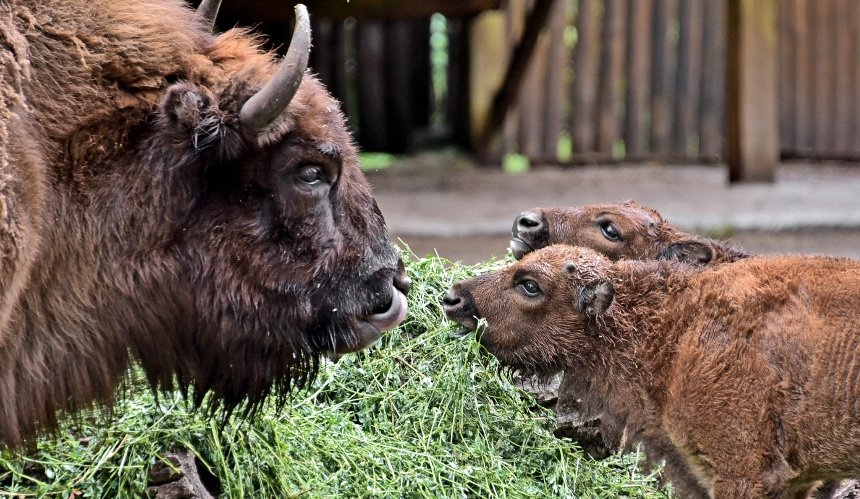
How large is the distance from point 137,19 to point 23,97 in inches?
17.1

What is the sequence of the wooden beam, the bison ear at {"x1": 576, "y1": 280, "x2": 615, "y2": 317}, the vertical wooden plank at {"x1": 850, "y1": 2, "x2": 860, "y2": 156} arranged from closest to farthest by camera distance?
the bison ear at {"x1": 576, "y1": 280, "x2": 615, "y2": 317} → the wooden beam → the vertical wooden plank at {"x1": 850, "y1": 2, "x2": 860, "y2": 156}

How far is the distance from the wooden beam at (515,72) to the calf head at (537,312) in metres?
6.11

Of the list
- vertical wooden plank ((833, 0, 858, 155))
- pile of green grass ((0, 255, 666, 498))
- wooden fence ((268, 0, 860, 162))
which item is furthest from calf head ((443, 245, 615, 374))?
vertical wooden plank ((833, 0, 858, 155))

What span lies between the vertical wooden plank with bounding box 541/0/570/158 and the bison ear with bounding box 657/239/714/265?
6.47m

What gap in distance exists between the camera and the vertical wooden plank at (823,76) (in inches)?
475

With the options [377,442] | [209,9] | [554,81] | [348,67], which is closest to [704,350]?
[377,442]

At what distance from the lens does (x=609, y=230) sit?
18.2ft

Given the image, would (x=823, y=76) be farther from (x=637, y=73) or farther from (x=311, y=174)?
(x=311, y=174)

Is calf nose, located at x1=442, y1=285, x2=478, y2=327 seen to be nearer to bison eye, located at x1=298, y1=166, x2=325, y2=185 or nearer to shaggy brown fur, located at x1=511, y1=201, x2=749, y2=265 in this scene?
shaggy brown fur, located at x1=511, y1=201, x2=749, y2=265

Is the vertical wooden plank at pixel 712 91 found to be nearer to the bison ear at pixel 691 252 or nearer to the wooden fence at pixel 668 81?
the wooden fence at pixel 668 81

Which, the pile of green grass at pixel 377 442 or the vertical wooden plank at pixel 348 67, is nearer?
the pile of green grass at pixel 377 442

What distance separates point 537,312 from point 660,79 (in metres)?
7.83

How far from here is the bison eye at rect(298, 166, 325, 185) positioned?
11.0ft

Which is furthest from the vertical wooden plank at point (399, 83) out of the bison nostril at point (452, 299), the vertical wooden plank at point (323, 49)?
the bison nostril at point (452, 299)
